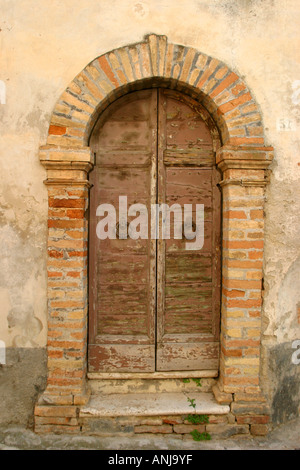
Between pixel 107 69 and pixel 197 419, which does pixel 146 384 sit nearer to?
pixel 197 419

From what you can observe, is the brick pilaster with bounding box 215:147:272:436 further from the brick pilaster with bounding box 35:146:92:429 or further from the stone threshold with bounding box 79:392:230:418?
the brick pilaster with bounding box 35:146:92:429

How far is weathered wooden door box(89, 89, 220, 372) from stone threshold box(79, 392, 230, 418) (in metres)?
0.24

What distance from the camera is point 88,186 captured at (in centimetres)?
280

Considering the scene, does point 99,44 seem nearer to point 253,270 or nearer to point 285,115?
point 285,115

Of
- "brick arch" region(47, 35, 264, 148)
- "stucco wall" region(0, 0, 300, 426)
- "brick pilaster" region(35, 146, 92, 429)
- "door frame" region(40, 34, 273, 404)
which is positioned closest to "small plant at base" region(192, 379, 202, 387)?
"door frame" region(40, 34, 273, 404)

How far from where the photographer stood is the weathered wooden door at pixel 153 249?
9.66ft

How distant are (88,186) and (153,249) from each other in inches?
31.5

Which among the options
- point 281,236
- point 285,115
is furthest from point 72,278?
point 285,115

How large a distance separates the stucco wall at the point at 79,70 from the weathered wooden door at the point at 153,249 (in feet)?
1.50

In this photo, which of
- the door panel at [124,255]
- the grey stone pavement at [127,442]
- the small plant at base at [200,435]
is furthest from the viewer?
the door panel at [124,255]

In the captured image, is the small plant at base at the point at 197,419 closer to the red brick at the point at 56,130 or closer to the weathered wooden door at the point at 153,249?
the weathered wooden door at the point at 153,249

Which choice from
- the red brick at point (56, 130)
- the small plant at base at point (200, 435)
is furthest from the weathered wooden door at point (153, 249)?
the small plant at base at point (200, 435)

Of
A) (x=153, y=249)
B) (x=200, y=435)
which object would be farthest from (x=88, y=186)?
(x=200, y=435)

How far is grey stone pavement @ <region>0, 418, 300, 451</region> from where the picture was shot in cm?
263
